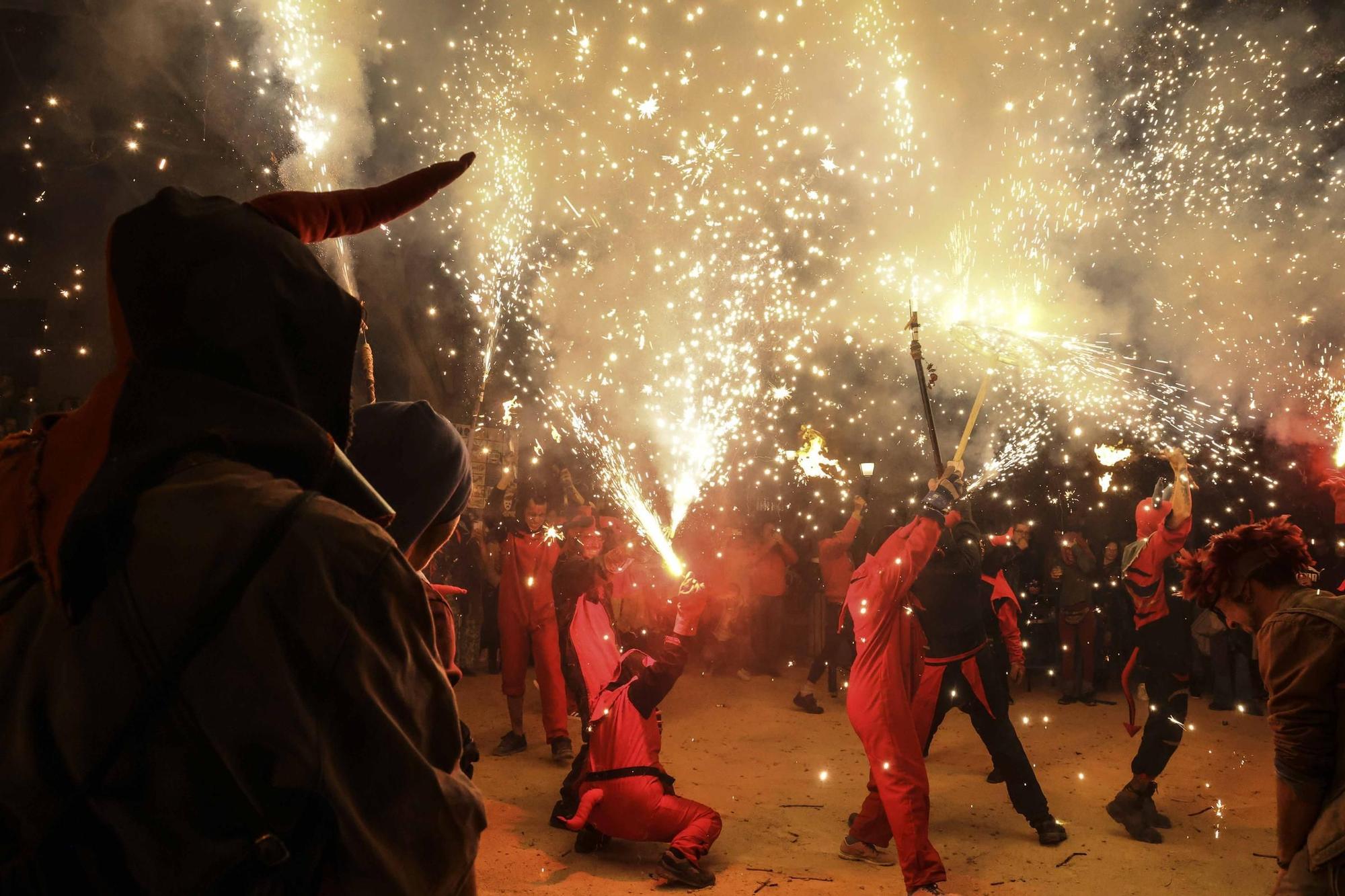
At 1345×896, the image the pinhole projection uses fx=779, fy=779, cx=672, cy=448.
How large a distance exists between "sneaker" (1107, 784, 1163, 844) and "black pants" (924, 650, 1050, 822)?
63 cm

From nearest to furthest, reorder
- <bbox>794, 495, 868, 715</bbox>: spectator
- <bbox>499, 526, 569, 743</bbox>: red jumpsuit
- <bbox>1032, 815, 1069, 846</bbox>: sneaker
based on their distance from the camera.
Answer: <bbox>1032, 815, 1069, 846</bbox>: sneaker, <bbox>499, 526, 569, 743</bbox>: red jumpsuit, <bbox>794, 495, 868, 715</bbox>: spectator

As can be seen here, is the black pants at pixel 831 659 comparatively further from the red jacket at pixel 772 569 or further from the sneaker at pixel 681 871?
the sneaker at pixel 681 871

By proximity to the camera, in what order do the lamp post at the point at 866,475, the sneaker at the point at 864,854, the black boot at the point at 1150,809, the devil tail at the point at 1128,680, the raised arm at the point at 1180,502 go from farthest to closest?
the lamp post at the point at 866,475
the devil tail at the point at 1128,680
the raised arm at the point at 1180,502
the black boot at the point at 1150,809
the sneaker at the point at 864,854

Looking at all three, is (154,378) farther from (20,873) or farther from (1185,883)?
(1185,883)

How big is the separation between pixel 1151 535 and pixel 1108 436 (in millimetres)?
7258

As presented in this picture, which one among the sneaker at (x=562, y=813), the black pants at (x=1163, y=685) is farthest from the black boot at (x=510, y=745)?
the black pants at (x=1163, y=685)

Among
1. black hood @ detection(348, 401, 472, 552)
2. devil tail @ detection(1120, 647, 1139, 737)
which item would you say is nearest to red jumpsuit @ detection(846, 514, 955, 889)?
devil tail @ detection(1120, 647, 1139, 737)

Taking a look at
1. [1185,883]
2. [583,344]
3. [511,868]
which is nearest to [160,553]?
[511,868]

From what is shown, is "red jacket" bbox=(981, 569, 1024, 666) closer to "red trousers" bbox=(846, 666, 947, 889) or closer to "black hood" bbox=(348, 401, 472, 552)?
"red trousers" bbox=(846, 666, 947, 889)

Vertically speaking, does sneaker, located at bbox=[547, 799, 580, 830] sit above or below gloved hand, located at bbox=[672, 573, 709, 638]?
below

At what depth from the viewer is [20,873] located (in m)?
0.86

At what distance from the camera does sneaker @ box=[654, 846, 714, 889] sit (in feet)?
15.2

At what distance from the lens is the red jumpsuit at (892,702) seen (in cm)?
447

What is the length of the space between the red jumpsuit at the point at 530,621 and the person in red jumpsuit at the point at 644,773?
2122 millimetres
